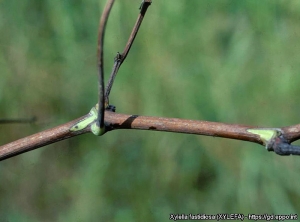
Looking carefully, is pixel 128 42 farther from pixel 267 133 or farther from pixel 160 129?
pixel 267 133

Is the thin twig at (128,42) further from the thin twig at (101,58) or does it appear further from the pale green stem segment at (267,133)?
the pale green stem segment at (267,133)

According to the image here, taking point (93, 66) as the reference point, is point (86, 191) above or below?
below

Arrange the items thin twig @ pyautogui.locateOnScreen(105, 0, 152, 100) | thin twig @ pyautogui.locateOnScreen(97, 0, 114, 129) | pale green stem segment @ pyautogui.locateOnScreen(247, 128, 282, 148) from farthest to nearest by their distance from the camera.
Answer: thin twig @ pyautogui.locateOnScreen(105, 0, 152, 100), pale green stem segment @ pyautogui.locateOnScreen(247, 128, 282, 148), thin twig @ pyautogui.locateOnScreen(97, 0, 114, 129)

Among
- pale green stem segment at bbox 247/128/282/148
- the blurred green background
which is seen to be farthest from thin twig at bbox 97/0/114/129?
the blurred green background

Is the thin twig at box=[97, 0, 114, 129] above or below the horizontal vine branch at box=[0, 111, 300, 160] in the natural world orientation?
above

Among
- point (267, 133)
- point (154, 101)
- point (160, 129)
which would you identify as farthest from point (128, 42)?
point (154, 101)

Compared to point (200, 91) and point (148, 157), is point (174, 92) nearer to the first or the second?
point (200, 91)

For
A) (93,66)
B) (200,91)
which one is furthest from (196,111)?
(93,66)

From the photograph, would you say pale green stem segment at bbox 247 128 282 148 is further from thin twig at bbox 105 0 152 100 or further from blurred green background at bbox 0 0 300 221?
blurred green background at bbox 0 0 300 221
